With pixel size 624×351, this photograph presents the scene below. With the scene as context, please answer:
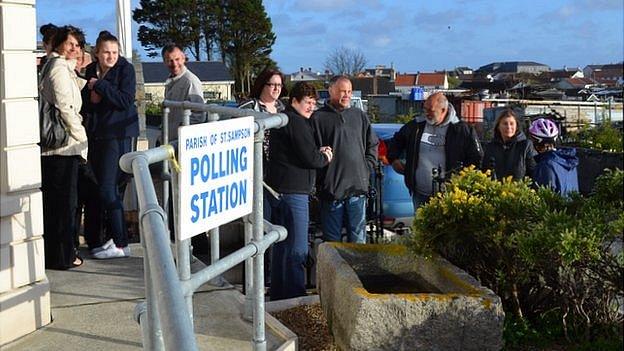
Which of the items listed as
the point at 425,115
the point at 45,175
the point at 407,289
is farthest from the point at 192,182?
the point at 425,115

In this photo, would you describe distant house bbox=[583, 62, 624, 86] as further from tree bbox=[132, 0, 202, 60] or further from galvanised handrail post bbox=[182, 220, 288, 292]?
tree bbox=[132, 0, 202, 60]

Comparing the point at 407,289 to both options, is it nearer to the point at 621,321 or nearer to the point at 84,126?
the point at 621,321

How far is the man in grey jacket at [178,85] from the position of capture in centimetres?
607

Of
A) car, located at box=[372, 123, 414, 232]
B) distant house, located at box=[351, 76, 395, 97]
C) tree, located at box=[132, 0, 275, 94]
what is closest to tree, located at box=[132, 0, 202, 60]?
tree, located at box=[132, 0, 275, 94]

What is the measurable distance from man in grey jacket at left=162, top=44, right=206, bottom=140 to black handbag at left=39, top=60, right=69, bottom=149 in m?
1.15

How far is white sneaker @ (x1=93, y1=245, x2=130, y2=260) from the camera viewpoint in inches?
228

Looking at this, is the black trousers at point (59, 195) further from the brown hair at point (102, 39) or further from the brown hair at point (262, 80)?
the brown hair at point (262, 80)

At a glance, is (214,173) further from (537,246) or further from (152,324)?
(537,246)

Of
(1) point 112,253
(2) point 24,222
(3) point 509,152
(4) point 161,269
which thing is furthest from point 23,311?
(3) point 509,152

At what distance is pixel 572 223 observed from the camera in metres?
3.64

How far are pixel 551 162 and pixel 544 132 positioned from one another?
0.75ft

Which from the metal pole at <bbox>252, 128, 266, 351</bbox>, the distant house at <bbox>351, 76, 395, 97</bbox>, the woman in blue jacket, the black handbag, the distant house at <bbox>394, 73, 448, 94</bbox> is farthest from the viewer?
the distant house at <bbox>394, 73, 448, 94</bbox>

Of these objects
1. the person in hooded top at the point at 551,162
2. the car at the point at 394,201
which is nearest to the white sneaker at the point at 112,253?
the person in hooded top at the point at 551,162

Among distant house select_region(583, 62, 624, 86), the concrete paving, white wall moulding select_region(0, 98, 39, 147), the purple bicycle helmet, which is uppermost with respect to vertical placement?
distant house select_region(583, 62, 624, 86)
